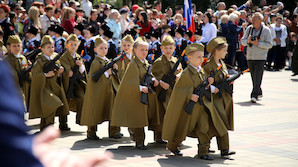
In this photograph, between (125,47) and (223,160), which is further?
(125,47)

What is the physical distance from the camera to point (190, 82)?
6965 millimetres

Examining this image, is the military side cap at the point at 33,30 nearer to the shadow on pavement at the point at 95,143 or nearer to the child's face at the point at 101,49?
the child's face at the point at 101,49

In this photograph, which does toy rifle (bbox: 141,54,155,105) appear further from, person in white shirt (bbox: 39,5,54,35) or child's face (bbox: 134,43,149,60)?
person in white shirt (bbox: 39,5,54,35)

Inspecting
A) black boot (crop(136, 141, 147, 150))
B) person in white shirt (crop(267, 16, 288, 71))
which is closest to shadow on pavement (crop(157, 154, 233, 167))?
black boot (crop(136, 141, 147, 150))

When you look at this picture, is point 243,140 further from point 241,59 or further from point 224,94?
point 241,59

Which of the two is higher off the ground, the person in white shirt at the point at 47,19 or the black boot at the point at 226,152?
the person in white shirt at the point at 47,19

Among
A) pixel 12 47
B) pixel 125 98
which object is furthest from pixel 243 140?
pixel 12 47

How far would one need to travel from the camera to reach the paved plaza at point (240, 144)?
6.80 metres

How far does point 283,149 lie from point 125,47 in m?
3.66

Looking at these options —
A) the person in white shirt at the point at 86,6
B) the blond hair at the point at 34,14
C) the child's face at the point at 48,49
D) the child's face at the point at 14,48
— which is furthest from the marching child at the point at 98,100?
the person in white shirt at the point at 86,6

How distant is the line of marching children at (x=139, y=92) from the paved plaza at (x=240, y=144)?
0.21 metres

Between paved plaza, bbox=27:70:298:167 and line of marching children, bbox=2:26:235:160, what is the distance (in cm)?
21

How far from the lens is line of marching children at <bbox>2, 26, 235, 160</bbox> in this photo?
274 inches

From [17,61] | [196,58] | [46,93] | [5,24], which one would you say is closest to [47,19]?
[5,24]
